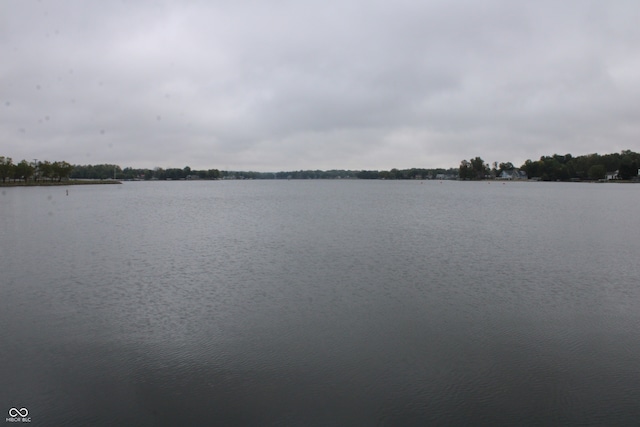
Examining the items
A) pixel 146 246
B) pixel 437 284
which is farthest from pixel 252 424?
pixel 146 246

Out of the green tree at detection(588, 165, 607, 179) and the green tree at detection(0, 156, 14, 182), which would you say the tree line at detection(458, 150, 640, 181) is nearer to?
the green tree at detection(588, 165, 607, 179)

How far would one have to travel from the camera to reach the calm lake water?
24.5 ft

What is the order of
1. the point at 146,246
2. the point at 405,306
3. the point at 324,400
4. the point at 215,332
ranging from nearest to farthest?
the point at 324,400 → the point at 215,332 → the point at 405,306 → the point at 146,246

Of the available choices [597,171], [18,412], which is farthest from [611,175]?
[18,412]

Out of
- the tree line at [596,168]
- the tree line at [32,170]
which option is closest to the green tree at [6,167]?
the tree line at [32,170]

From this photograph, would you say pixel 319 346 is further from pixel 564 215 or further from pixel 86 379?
pixel 564 215

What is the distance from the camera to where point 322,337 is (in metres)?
10.4

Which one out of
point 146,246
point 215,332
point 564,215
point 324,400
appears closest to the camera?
point 324,400

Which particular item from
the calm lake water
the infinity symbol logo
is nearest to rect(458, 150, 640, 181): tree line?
the calm lake water

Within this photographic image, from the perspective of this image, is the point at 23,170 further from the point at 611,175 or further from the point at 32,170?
the point at 611,175

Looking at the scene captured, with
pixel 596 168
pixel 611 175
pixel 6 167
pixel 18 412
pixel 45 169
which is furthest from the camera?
pixel 611 175

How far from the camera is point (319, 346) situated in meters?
9.88

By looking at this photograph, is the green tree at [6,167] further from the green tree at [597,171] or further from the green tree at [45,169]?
the green tree at [597,171]

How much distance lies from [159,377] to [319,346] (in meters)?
3.39
